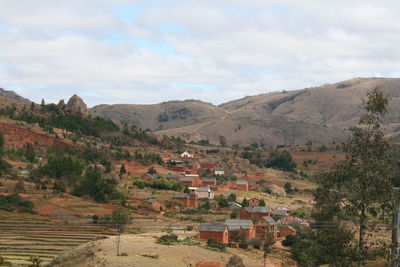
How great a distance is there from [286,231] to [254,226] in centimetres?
479

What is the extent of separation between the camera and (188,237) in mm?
64188

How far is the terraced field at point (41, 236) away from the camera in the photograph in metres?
55.8

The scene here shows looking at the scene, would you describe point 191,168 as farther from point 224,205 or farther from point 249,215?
point 249,215

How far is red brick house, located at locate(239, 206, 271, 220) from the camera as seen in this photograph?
8156 centimetres

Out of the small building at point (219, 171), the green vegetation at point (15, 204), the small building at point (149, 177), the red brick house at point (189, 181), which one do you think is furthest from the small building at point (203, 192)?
the green vegetation at point (15, 204)

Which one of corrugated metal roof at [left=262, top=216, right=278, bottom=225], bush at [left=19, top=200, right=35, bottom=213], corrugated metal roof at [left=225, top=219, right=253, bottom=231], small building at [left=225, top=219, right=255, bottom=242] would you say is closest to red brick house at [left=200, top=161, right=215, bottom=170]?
corrugated metal roof at [left=262, top=216, right=278, bottom=225]

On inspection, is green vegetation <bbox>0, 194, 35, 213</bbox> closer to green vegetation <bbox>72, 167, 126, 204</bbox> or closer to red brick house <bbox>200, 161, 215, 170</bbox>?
green vegetation <bbox>72, 167, 126, 204</bbox>

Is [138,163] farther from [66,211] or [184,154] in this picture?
[66,211]

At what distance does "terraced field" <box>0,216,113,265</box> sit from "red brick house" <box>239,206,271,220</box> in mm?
22177

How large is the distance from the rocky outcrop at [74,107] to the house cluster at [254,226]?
82.6m

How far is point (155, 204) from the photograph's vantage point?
287 feet

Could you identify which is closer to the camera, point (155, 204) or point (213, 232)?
point (213, 232)

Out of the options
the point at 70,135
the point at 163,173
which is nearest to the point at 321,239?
the point at 163,173

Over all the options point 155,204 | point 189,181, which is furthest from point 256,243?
point 189,181
